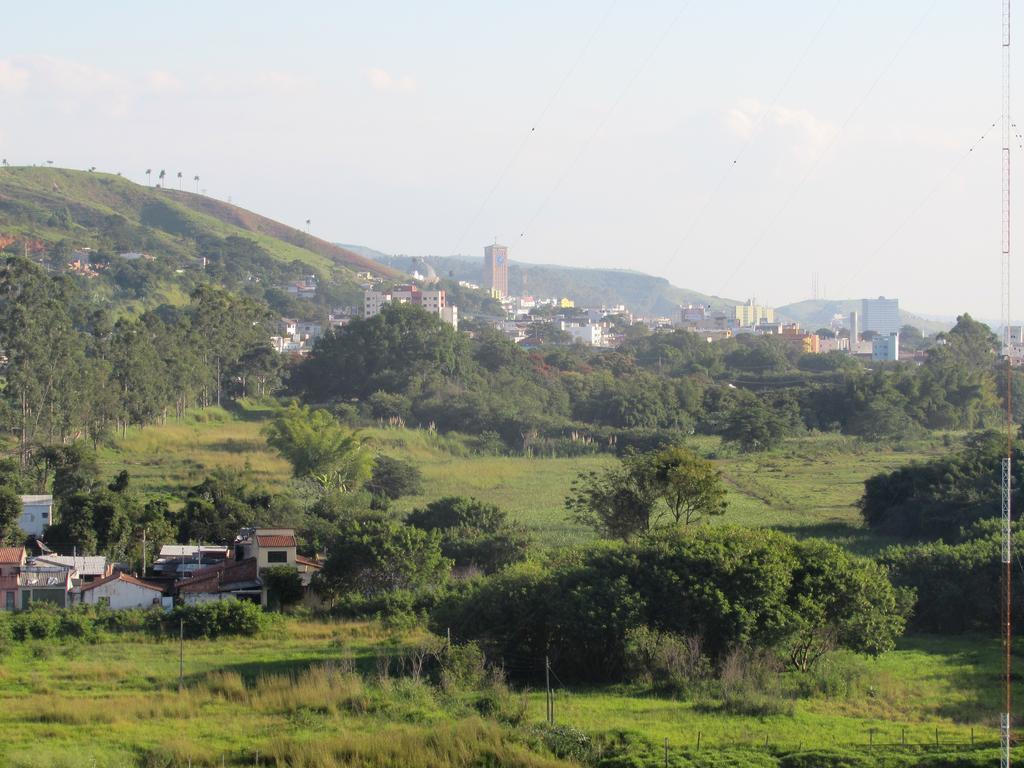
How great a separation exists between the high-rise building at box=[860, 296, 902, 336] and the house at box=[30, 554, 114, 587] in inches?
6694

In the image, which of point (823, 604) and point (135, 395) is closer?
point (823, 604)

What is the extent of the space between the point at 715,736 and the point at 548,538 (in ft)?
53.9

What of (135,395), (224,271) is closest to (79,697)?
(135,395)

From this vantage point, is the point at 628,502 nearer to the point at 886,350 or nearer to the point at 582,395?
the point at 582,395

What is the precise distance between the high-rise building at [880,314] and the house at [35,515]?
166016mm

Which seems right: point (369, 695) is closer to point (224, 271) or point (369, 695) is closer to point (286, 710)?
point (286, 710)

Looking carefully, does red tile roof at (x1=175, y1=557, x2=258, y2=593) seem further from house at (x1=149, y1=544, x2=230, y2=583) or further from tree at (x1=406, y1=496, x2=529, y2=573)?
tree at (x1=406, y1=496, x2=529, y2=573)

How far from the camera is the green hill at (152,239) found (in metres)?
90.8

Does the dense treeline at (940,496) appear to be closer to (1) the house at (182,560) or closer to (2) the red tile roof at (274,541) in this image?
(2) the red tile roof at (274,541)

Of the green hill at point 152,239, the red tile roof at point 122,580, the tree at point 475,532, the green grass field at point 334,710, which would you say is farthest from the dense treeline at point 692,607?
the green hill at point 152,239

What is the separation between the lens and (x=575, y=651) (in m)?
21.0

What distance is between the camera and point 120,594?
26.2 meters

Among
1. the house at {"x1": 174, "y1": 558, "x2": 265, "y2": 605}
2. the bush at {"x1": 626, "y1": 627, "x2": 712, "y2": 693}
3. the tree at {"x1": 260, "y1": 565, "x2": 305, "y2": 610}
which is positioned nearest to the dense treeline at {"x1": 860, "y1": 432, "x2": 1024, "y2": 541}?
the bush at {"x1": 626, "y1": 627, "x2": 712, "y2": 693}

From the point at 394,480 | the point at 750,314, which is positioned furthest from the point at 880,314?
the point at 394,480
